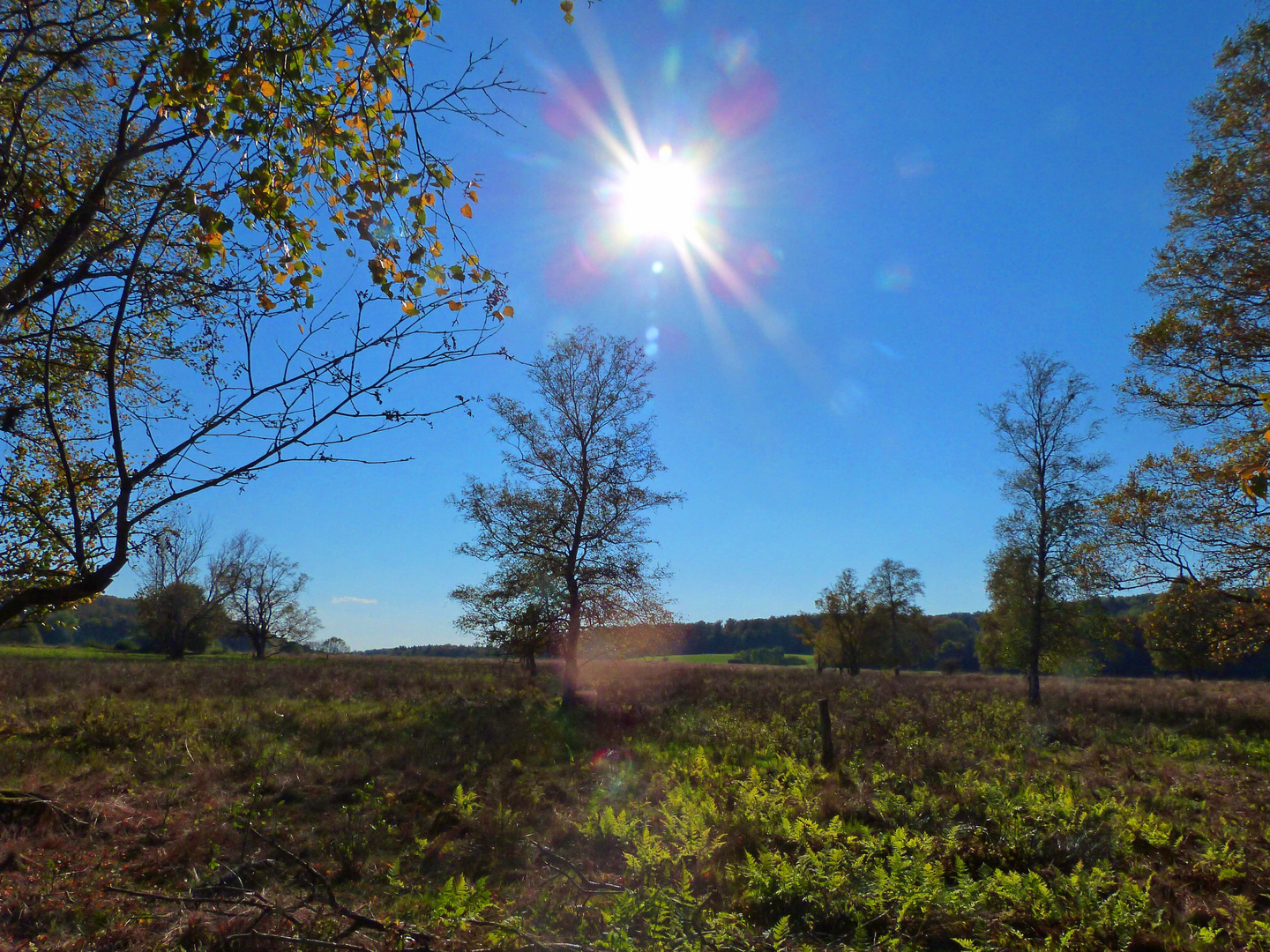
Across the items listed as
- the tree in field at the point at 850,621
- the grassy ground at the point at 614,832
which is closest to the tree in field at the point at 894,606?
the tree in field at the point at 850,621

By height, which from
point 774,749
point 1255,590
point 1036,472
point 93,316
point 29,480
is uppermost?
point 1036,472

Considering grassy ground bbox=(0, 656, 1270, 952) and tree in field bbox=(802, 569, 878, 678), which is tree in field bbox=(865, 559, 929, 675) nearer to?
tree in field bbox=(802, 569, 878, 678)

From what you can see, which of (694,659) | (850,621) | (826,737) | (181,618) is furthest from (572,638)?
(694,659)

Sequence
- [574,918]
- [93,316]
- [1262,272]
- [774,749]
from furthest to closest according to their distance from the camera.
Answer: [774,749] < [1262,272] < [93,316] < [574,918]

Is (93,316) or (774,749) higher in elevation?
(93,316)

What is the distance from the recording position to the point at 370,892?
18.3 ft

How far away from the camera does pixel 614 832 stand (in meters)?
6.56

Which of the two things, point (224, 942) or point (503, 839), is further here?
point (503, 839)

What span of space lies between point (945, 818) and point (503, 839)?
15.6ft

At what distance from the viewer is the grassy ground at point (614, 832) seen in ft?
14.4

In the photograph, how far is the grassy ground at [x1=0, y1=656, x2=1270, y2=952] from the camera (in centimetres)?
440

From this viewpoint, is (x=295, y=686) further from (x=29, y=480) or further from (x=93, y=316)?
(x=93, y=316)

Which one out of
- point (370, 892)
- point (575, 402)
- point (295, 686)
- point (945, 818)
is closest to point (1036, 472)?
point (575, 402)

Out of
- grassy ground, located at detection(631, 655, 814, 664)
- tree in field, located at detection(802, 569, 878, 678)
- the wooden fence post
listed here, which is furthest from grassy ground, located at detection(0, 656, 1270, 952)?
grassy ground, located at detection(631, 655, 814, 664)
